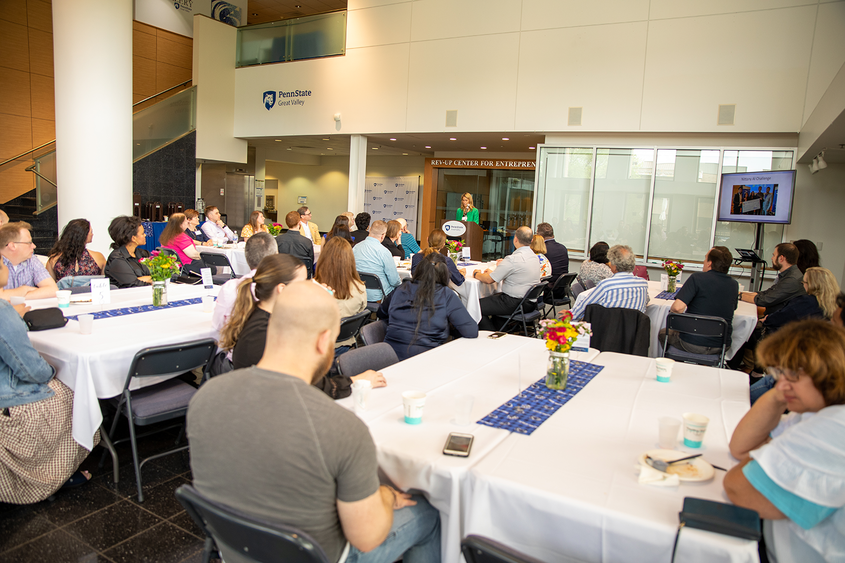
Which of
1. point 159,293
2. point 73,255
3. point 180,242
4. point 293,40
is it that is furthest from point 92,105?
point 159,293

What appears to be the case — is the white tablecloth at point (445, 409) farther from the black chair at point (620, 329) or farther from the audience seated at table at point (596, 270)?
the audience seated at table at point (596, 270)

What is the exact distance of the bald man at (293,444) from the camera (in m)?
1.28

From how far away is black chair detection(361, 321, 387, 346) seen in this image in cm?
330

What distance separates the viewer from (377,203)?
58.1 feet

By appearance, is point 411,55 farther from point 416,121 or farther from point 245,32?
point 245,32

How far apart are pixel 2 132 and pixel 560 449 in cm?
1388

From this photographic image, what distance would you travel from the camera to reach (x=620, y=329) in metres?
3.98

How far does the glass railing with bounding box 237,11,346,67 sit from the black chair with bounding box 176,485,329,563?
1161 centimetres

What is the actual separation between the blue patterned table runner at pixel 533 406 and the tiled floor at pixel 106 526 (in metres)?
1.48

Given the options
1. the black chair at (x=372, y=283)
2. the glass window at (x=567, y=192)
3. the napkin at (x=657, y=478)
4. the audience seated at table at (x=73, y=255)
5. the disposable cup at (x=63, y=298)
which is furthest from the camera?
the glass window at (x=567, y=192)

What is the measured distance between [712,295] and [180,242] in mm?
5737

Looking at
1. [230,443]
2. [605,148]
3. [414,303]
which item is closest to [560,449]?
[230,443]

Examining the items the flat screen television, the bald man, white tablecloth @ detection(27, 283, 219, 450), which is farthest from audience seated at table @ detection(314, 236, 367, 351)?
the flat screen television

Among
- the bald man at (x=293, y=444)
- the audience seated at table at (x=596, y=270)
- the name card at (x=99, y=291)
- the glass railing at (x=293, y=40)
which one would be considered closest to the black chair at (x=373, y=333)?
the bald man at (x=293, y=444)
